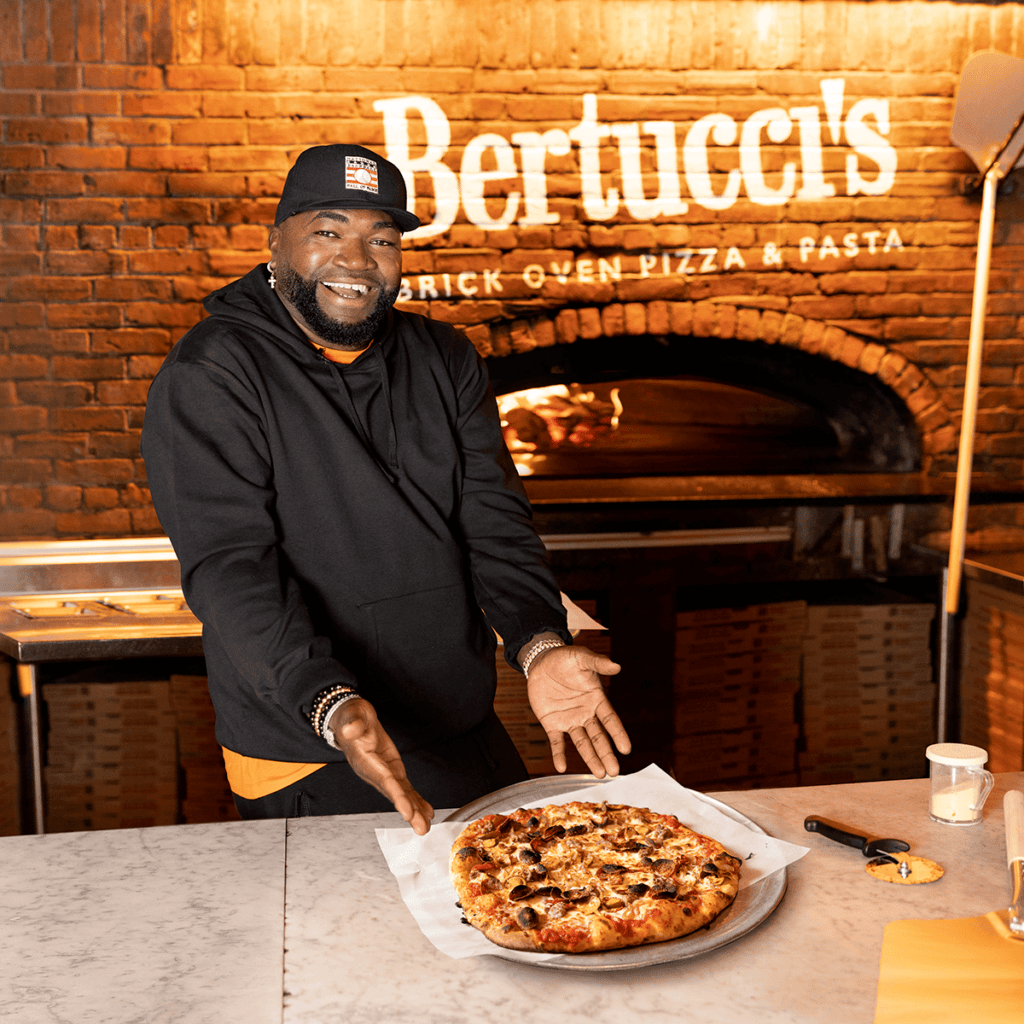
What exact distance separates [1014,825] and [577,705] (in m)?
0.56

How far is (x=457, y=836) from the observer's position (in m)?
1.25

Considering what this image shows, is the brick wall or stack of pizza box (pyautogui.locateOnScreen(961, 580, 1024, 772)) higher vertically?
the brick wall

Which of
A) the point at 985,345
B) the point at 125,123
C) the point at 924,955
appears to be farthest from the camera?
the point at 985,345

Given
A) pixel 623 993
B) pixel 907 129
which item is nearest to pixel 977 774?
pixel 623 993

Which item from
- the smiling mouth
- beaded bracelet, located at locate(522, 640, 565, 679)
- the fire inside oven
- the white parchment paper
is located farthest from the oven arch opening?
the white parchment paper

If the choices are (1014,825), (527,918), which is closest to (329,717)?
(527,918)

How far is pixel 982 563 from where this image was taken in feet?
10.7

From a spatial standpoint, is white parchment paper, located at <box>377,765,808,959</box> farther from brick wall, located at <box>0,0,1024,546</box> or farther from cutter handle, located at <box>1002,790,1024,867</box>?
brick wall, located at <box>0,0,1024,546</box>

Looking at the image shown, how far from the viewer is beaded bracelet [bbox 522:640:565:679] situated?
5.02 feet

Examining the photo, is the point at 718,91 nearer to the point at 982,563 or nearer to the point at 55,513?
the point at 982,563

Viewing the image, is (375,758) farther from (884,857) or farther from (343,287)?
(343,287)

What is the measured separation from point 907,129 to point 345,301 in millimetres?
2542

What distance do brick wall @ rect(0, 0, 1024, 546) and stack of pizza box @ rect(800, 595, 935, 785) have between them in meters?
0.45

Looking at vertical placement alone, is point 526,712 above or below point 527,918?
below
